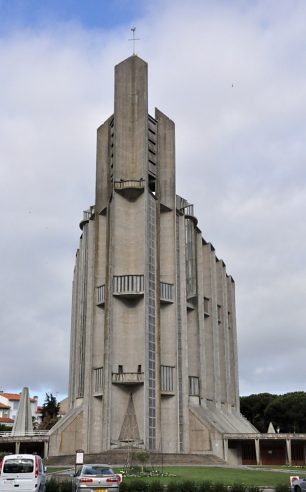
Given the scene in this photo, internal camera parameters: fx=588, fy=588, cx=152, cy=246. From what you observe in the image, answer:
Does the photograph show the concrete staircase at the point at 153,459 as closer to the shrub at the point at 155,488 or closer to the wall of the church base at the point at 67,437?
the wall of the church base at the point at 67,437

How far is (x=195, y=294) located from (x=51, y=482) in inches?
1484

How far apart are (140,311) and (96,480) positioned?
33.3 m

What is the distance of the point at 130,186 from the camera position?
56656 millimetres

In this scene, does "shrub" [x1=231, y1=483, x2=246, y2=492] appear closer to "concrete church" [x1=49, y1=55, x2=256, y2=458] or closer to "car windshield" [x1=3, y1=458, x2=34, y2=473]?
"car windshield" [x1=3, y1=458, x2=34, y2=473]

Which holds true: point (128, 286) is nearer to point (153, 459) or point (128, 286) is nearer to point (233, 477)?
point (153, 459)

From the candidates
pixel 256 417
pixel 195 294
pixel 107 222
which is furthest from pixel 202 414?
pixel 256 417

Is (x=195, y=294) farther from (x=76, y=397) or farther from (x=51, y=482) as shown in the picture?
(x=51, y=482)

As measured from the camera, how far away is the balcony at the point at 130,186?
56625 millimetres

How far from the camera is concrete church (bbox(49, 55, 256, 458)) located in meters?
51.9

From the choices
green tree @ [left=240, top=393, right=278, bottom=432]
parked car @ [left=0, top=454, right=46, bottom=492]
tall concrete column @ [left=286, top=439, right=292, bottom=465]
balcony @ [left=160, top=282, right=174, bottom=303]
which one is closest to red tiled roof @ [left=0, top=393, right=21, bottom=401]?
green tree @ [left=240, top=393, right=278, bottom=432]

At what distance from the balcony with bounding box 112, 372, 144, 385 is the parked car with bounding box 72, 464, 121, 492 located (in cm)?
3016

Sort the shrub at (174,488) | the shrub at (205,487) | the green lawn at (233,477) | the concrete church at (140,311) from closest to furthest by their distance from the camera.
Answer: the shrub at (205,487)
the shrub at (174,488)
the green lawn at (233,477)
the concrete church at (140,311)

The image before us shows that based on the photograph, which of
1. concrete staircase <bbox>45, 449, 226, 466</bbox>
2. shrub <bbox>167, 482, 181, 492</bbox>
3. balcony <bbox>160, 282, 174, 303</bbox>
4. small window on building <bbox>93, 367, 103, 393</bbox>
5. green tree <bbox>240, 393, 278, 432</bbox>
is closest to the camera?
shrub <bbox>167, 482, 181, 492</bbox>

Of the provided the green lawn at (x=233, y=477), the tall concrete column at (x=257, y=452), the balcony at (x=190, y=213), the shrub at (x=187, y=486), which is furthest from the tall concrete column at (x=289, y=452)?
the shrub at (x=187, y=486)
